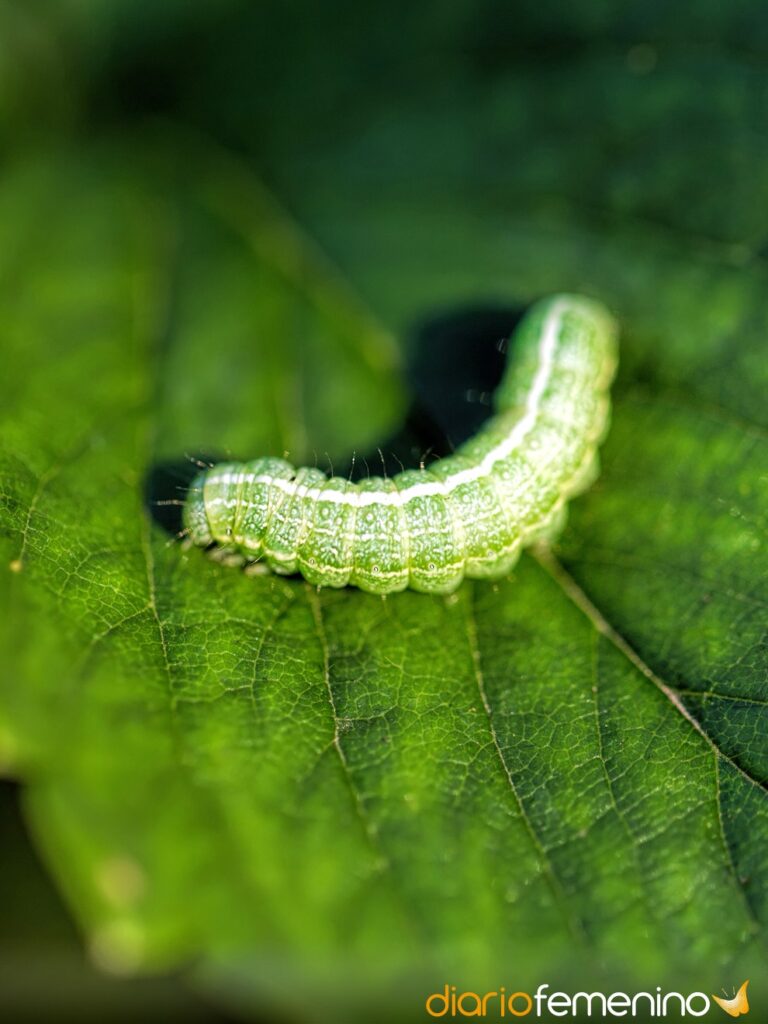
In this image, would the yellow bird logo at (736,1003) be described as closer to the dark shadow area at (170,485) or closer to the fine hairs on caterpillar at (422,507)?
the fine hairs on caterpillar at (422,507)

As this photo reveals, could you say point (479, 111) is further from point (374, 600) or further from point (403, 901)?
point (403, 901)

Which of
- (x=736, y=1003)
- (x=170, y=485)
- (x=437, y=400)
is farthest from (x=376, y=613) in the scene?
(x=736, y=1003)

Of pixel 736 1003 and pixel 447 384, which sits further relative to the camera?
pixel 447 384

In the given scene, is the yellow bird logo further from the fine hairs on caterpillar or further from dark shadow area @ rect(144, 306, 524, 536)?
dark shadow area @ rect(144, 306, 524, 536)

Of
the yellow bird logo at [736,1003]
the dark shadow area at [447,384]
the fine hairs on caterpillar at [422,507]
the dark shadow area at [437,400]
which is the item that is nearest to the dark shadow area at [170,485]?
the dark shadow area at [437,400]

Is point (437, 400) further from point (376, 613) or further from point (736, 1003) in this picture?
point (736, 1003)

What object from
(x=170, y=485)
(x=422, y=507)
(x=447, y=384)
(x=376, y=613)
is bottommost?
(x=376, y=613)

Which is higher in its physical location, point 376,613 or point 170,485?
point 170,485
